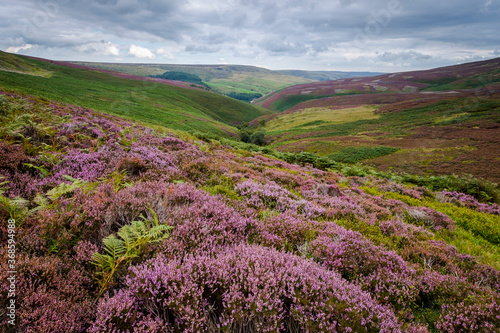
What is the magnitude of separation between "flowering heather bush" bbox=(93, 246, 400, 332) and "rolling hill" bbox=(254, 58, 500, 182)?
109 feet

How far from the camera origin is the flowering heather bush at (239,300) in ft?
7.36

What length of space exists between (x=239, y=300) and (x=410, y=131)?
6625 centimetres

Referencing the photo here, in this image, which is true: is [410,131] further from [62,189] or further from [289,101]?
[289,101]

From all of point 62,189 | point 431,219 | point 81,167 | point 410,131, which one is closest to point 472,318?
point 431,219

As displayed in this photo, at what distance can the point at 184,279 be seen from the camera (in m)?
2.55

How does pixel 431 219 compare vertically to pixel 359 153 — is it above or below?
above

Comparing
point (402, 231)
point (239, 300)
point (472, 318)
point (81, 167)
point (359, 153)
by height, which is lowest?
point (359, 153)

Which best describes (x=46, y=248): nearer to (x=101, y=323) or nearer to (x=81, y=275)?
(x=81, y=275)

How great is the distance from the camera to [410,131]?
53875 millimetres

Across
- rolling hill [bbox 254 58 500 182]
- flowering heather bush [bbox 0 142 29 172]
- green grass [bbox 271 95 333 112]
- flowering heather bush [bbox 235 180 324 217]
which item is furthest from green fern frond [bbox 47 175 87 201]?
green grass [bbox 271 95 333 112]

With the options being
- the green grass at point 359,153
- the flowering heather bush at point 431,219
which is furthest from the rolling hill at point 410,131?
the flowering heather bush at point 431,219

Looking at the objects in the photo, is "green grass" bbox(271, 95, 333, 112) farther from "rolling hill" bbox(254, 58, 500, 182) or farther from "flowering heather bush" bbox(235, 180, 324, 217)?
"flowering heather bush" bbox(235, 180, 324, 217)

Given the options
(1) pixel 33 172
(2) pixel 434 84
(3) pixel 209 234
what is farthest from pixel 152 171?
(2) pixel 434 84

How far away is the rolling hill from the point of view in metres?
32.2
